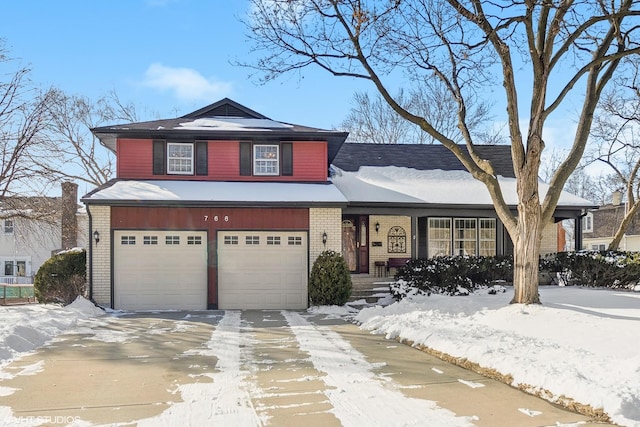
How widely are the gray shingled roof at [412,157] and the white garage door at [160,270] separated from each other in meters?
7.05

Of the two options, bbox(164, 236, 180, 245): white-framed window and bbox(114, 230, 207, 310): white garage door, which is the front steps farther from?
bbox(164, 236, 180, 245): white-framed window

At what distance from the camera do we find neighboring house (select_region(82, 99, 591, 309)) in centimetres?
1320

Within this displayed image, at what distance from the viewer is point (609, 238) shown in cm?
3312

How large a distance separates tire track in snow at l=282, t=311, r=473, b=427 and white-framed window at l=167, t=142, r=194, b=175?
862cm

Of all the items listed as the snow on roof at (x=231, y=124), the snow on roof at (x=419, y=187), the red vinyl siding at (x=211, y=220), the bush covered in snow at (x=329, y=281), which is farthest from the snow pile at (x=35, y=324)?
the snow on roof at (x=419, y=187)

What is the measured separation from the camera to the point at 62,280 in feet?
43.9

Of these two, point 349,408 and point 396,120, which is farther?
point 396,120

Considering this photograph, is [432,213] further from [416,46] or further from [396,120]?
[396,120]

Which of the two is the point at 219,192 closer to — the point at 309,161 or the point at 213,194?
the point at 213,194

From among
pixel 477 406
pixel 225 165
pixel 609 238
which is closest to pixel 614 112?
pixel 609 238

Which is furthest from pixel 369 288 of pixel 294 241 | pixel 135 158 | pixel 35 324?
pixel 35 324

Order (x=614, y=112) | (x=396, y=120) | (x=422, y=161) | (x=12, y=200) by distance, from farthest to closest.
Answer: (x=396, y=120) → (x=614, y=112) → (x=422, y=161) → (x=12, y=200)

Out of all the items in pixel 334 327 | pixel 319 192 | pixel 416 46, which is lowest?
pixel 334 327

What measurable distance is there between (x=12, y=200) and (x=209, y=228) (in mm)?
6898
